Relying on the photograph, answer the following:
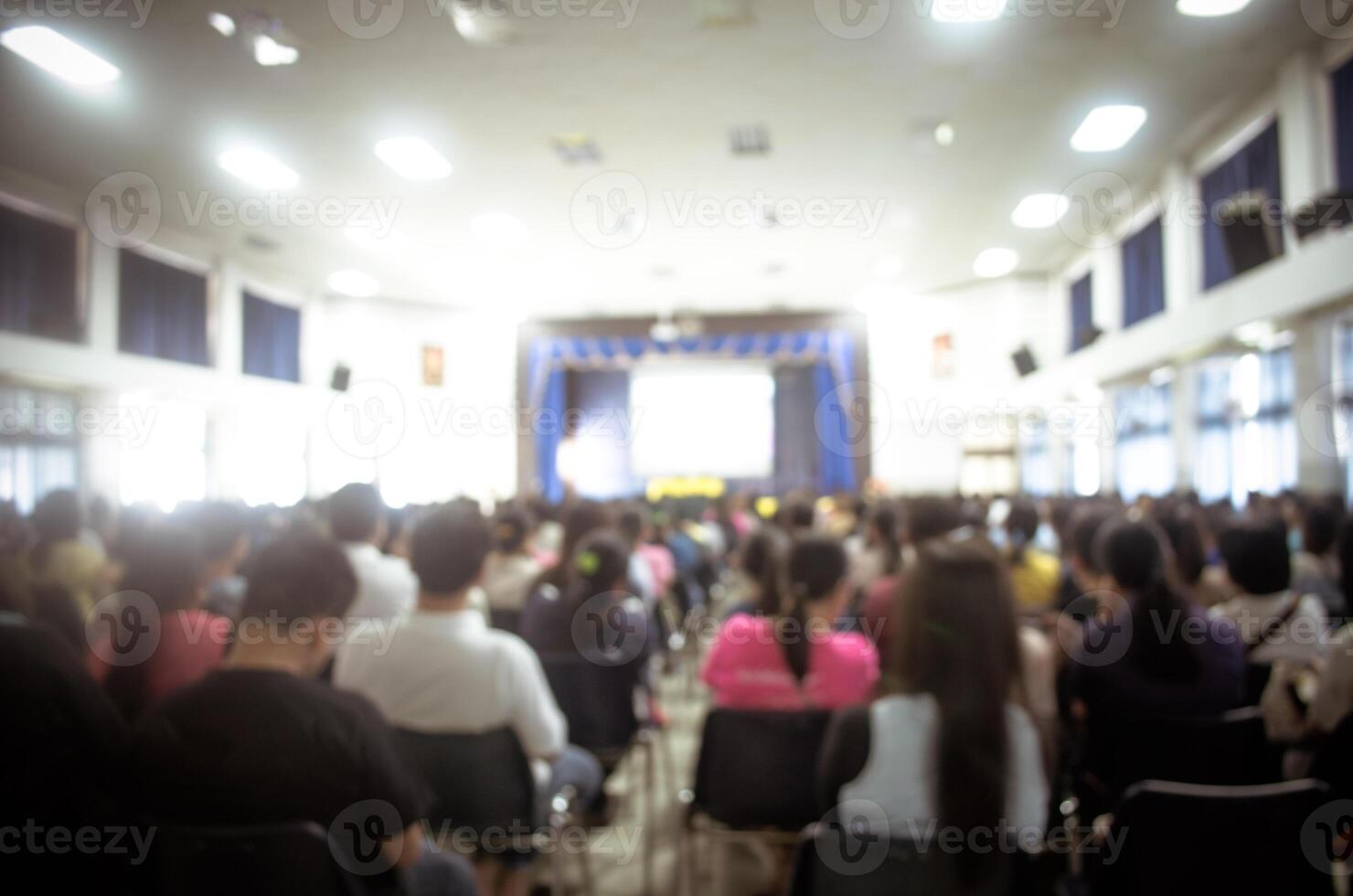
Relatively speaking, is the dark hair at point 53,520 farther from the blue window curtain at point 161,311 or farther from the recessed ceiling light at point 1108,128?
the recessed ceiling light at point 1108,128

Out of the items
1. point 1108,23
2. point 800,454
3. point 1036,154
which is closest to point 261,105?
point 1108,23

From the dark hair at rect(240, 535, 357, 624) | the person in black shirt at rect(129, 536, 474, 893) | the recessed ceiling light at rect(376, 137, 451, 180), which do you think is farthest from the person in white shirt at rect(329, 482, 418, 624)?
the recessed ceiling light at rect(376, 137, 451, 180)

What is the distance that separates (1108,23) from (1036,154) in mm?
2385

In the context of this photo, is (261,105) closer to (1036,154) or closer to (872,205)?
(872,205)

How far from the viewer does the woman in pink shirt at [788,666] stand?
2.22m

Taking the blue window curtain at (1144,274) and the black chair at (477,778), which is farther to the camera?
the blue window curtain at (1144,274)

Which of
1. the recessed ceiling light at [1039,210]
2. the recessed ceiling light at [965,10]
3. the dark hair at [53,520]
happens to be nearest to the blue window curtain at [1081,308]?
the recessed ceiling light at [1039,210]

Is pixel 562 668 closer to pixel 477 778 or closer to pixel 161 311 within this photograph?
pixel 477 778

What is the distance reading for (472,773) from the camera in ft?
6.49

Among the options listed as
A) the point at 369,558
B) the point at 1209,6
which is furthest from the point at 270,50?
the point at 1209,6

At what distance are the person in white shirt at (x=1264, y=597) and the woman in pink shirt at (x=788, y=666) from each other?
4.95 feet

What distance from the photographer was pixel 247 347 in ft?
35.9

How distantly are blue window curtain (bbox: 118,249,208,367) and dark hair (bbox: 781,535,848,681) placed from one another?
9.28m

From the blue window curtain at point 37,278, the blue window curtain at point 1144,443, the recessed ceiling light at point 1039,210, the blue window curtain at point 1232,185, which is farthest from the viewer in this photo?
the blue window curtain at point 1144,443
